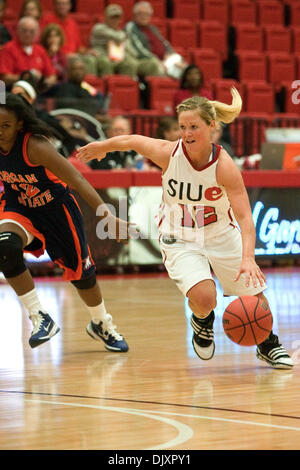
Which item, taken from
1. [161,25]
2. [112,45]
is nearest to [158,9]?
[161,25]

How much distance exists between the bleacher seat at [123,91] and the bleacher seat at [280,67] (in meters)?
3.56

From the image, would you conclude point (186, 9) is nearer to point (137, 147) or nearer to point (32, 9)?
point (32, 9)

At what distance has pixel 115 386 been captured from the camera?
520 centimetres

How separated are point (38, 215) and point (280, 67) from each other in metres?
11.5

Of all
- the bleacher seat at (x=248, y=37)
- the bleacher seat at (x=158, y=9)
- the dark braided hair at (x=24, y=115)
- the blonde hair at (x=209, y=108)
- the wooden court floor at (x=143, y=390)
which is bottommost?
the wooden court floor at (x=143, y=390)

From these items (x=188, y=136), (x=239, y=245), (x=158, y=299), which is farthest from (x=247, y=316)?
(x=158, y=299)

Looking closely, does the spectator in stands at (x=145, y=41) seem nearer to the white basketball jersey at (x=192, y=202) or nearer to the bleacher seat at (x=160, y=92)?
the bleacher seat at (x=160, y=92)

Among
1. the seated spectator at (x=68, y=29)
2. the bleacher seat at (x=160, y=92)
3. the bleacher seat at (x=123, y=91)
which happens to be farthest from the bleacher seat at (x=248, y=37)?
the seated spectator at (x=68, y=29)

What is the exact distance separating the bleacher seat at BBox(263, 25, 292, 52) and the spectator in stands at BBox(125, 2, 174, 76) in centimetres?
316

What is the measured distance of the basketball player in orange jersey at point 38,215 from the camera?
236 inches

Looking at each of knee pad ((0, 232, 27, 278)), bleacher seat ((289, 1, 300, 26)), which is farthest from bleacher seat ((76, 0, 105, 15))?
knee pad ((0, 232, 27, 278))

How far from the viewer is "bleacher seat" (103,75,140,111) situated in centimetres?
1380

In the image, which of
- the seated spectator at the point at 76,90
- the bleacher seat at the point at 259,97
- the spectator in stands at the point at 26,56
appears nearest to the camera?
the seated spectator at the point at 76,90

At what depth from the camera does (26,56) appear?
12461mm
